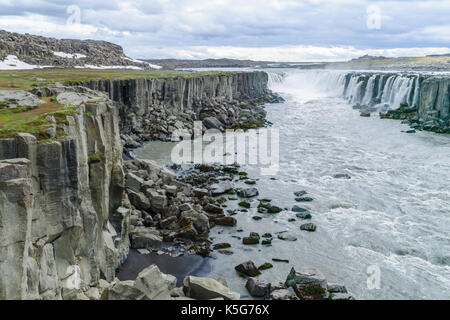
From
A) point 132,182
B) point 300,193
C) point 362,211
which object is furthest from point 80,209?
point 362,211

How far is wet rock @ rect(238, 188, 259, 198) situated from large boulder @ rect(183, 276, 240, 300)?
45.6 ft

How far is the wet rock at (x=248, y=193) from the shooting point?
28.8 m

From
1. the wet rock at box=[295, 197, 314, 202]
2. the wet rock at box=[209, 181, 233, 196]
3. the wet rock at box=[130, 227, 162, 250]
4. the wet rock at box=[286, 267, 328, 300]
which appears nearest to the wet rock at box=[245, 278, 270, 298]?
the wet rock at box=[286, 267, 328, 300]

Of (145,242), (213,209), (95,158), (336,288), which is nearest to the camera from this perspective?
(95,158)

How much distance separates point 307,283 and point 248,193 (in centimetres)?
1206

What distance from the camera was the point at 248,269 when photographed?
18.9m

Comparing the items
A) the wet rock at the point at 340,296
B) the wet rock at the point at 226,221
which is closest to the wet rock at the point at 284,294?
the wet rock at the point at 340,296

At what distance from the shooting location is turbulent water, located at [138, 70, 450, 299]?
19.1 metres

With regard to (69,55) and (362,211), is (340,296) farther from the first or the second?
(69,55)

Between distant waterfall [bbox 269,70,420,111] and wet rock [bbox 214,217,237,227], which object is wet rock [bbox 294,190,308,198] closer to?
wet rock [bbox 214,217,237,227]

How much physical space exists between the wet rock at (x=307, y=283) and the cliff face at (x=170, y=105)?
2802 centimetres

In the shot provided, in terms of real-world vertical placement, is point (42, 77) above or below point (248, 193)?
above

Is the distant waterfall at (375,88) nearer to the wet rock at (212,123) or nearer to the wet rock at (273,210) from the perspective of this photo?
the wet rock at (212,123)
